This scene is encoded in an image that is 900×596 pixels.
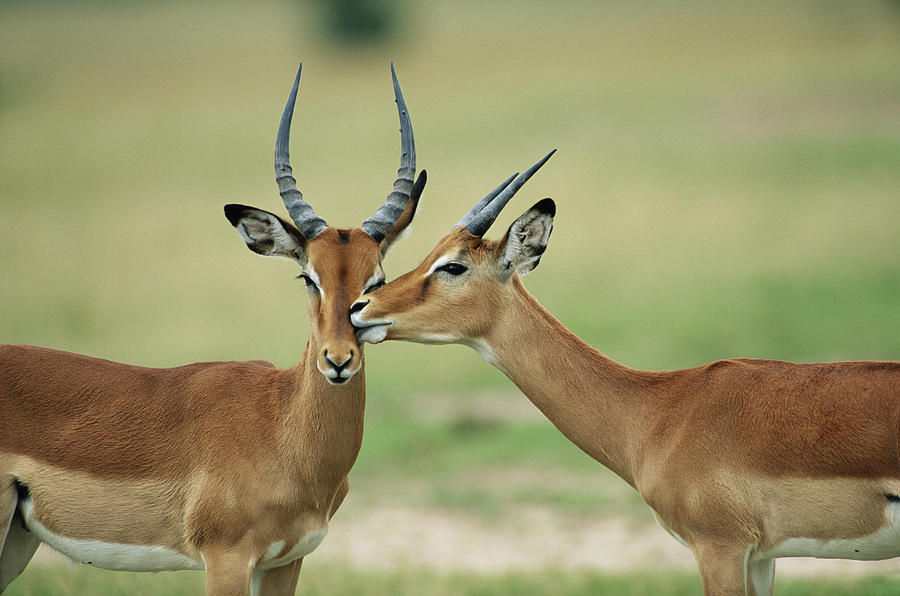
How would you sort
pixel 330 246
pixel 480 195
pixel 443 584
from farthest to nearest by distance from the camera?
pixel 480 195
pixel 443 584
pixel 330 246

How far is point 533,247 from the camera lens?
6.16 m

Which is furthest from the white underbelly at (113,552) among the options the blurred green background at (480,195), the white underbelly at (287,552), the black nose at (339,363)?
the blurred green background at (480,195)

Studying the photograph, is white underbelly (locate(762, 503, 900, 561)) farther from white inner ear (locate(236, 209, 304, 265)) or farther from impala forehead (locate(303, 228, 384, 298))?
white inner ear (locate(236, 209, 304, 265))

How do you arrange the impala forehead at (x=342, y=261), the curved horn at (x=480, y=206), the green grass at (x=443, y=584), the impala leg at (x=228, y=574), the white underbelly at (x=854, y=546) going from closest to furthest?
1. the white underbelly at (x=854, y=546)
2. the impala leg at (x=228, y=574)
3. the impala forehead at (x=342, y=261)
4. the curved horn at (x=480, y=206)
5. the green grass at (x=443, y=584)

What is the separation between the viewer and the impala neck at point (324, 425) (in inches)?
232

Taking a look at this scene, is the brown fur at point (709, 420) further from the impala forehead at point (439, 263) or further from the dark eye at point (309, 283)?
the dark eye at point (309, 283)

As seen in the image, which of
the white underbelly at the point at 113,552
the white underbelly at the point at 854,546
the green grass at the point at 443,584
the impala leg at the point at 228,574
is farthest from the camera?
the green grass at the point at 443,584

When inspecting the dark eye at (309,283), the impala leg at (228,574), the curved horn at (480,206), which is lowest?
the impala leg at (228,574)

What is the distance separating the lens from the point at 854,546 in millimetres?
5555

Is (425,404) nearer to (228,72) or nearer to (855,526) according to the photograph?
(855,526)

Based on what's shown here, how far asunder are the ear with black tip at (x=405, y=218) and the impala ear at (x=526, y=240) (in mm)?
658

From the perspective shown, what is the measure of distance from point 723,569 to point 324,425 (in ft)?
7.23

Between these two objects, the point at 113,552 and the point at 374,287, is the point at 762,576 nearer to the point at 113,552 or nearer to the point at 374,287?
the point at 374,287

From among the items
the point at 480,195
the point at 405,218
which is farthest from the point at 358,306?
the point at 480,195
